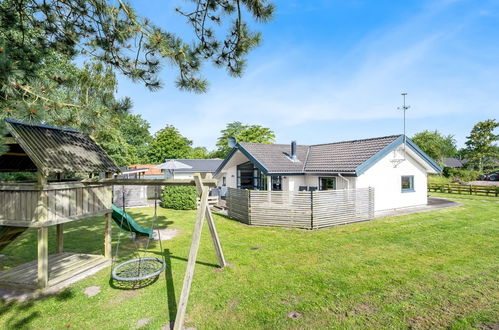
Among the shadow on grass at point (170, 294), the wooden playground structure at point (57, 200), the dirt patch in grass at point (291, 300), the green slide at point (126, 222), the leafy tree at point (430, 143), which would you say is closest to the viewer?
the shadow on grass at point (170, 294)

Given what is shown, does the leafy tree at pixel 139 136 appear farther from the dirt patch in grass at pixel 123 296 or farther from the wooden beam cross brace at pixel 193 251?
the wooden beam cross brace at pixel 193 251

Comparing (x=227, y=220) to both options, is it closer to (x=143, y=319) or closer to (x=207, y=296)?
(x=207, y=296)

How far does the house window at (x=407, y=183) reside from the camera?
1710cm

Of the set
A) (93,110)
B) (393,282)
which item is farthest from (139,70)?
(393,282)

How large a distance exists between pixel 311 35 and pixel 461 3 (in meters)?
6.14

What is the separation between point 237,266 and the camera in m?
7.86

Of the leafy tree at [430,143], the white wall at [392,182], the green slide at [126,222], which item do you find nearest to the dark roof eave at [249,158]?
the white wall at [392,182]

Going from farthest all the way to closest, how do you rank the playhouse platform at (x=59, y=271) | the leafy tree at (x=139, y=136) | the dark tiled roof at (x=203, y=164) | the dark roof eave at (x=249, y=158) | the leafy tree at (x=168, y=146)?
the leafy tree at (x=139, y=136), the leafy tree at (x=168, y=146), the dark tiled roof at (x=203, y=164), the dark roof eave at (x=249, y=158), the playhouse platform at (x=59, y=271)

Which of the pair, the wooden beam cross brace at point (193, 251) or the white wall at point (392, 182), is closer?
the wooden beam cross brace at point (193, 251)

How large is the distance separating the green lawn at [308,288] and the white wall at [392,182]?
4.83 m

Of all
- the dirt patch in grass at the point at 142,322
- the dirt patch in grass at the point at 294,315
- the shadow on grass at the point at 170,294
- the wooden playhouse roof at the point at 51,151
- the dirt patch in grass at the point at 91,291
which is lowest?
the dirt patch in grass at the point at 91,291

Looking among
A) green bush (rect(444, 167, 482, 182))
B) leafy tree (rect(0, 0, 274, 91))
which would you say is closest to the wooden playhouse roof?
leafy tree (rect(0, 0, 274, 91))

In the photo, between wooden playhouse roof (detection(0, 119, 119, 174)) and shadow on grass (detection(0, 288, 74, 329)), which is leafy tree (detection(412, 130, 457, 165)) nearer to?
wooden playhouse roof (detection(0, 119, 119, 174))

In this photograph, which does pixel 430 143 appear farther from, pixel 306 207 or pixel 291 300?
pixel 291 300
